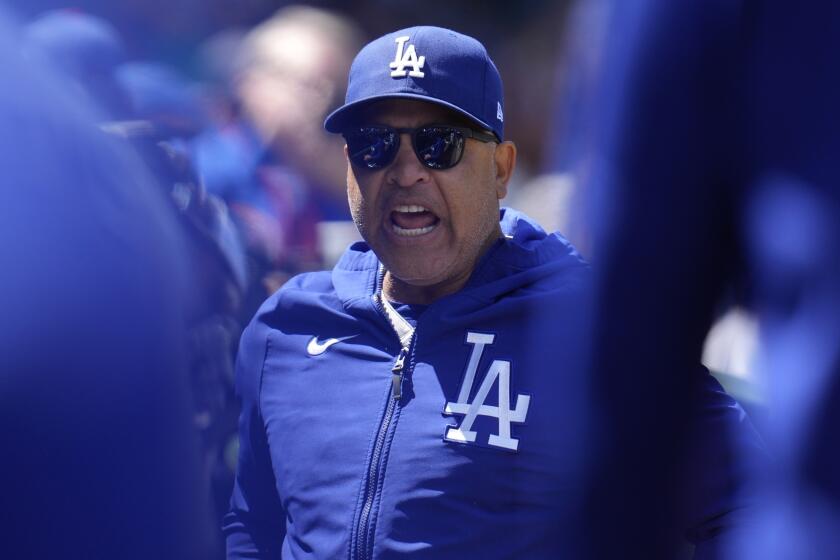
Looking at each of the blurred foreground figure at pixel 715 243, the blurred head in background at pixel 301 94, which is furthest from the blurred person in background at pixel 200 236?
the blurred foreground figure at pixel 715 243

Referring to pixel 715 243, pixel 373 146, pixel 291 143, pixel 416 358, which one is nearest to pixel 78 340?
pixel 715 243

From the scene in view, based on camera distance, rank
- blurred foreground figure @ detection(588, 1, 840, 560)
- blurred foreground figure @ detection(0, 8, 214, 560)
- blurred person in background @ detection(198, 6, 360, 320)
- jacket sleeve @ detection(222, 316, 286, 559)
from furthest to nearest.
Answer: blurred person in background @ detection(198, 6, 360, 320) < jacket sleeve @ detection(222, 316, 286, 559) < blurred foreground figure @ detection(0, 8, 214, 560) < blurred foreground figure @ detection(588, 1, 840, 560)

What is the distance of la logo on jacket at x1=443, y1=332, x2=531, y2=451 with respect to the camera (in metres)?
2.10

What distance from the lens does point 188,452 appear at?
5.32 feet

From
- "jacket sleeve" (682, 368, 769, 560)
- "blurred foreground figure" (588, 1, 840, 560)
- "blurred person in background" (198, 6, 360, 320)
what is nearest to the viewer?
"blurred foreground figure" (588, 1, 840, 560)

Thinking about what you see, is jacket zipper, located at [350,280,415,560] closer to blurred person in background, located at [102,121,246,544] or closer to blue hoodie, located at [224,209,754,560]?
blue hoodie, located at [224,209,754,560]

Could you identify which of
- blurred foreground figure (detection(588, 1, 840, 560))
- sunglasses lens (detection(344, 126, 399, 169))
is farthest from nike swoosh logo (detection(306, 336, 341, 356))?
blurred foreground figure (detection(588, 1, 840, 560))

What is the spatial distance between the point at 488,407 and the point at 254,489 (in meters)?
0.61

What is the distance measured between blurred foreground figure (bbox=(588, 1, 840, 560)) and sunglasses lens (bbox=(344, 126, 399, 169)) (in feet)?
4.06

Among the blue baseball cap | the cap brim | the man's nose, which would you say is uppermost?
the blue baseball cap

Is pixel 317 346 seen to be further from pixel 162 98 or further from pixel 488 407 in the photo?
pixel 162 98

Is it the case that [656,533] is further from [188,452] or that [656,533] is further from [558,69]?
[558,69]

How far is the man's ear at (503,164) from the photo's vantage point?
2447 mm

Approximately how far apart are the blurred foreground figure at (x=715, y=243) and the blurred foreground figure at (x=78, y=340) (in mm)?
684
